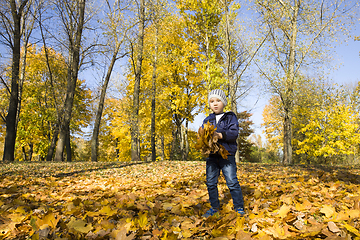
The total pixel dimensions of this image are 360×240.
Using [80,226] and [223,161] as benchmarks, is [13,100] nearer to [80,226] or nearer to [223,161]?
[80,226]

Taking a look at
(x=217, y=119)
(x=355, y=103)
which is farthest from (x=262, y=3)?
(x=355, y=103)

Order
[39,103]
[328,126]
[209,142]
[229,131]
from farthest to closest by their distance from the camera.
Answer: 1. [39,103]
2. [328,126]
3. [229,131]
4. [209,142]

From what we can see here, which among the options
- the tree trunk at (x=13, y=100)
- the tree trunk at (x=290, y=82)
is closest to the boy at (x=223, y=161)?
the tree trunk at (x=290, y=82)

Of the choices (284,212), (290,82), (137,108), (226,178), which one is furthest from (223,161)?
(290,82)

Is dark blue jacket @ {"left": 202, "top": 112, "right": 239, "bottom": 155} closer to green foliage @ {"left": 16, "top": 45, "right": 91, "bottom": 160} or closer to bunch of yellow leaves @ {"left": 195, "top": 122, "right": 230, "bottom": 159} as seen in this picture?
bunch of yellow leaves @ {"left": 195, "top": 122, "right": 230, "bottom": 159}

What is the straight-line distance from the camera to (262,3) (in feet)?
36.9

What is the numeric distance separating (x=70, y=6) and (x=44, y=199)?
1127cm

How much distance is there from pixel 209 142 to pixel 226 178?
0.50 metres

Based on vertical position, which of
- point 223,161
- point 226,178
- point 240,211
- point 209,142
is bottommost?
point 240,211

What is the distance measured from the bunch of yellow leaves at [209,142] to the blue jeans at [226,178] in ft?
0.62

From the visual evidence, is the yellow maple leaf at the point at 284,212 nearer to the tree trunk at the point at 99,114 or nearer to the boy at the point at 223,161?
the boy at the point at 223,161

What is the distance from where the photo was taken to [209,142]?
7.47 feet

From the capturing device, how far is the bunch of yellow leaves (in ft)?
7.44

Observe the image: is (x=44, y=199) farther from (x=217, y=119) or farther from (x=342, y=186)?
(x=342, y=186)
